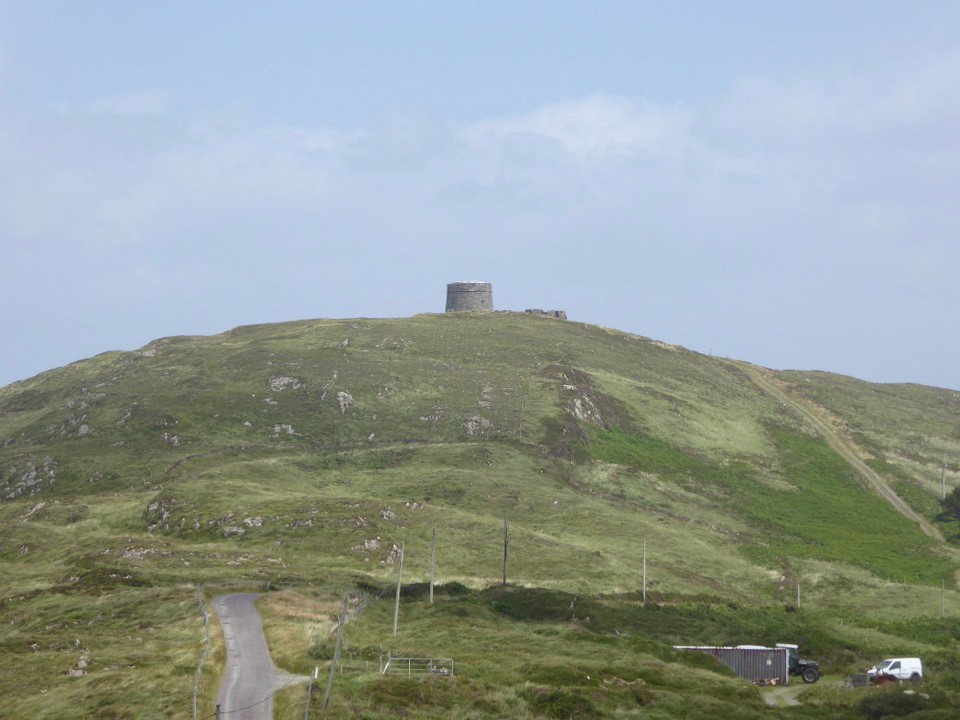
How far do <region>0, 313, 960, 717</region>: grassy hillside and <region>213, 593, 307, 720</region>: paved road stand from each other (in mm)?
1145

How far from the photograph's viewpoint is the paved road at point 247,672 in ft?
158

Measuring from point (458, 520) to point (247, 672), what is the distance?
59.5m

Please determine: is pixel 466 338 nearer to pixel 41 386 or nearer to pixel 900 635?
pixel 41 386

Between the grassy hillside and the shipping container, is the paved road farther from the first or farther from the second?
the shipping container

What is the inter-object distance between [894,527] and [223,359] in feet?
310

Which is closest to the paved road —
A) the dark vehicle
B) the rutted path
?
the dark vehicle

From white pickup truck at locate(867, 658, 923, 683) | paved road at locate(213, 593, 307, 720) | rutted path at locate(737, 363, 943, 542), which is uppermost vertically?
rutted path at locate(737, 363, 943, 542)

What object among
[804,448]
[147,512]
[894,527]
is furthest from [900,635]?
[804,448]

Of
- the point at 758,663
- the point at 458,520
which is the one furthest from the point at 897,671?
the point at 458,520

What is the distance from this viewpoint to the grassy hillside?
6041 centimetres

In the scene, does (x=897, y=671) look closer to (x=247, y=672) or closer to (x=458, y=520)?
(x=247, y=672)

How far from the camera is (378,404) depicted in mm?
159500

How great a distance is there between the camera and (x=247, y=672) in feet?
181

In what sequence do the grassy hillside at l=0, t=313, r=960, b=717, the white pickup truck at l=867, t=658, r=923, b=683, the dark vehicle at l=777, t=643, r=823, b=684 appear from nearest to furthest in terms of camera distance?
the grassy hillside at l=0, t=313, r=960, b=717 < the white pickup truck at l=867, t=658, r=923, b=683 < the dark vehicle at l=777, t=643, r=823, b=684
